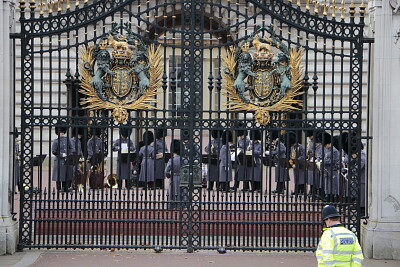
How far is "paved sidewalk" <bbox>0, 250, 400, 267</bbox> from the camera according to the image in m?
10.7

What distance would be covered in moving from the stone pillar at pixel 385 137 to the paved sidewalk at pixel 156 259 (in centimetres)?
33

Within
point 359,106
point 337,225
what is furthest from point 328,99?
point 337,225

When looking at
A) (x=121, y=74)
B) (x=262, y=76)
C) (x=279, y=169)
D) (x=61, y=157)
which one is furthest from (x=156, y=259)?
(x=61, y=157)

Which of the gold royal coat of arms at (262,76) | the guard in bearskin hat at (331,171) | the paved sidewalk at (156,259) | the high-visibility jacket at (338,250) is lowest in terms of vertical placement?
the paved sidewalk at (156,259)

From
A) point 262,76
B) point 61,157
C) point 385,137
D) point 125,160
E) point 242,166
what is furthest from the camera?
point 61,157

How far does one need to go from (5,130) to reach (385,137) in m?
5.20

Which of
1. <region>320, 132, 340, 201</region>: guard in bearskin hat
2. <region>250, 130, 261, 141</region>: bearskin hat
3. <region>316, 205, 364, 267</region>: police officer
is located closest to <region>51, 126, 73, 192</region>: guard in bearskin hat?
<region>250, 130, 261, 141</region>: bearskin hat

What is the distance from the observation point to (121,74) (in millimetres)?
11422

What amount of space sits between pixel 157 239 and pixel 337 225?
15.1ft

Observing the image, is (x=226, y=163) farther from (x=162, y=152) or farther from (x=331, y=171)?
(x=162, y=152)

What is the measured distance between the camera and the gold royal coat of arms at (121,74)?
11.3 metres

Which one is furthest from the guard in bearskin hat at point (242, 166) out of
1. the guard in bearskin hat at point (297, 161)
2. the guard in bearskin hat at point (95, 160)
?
the guard in bearskin hat at point (95, 160)

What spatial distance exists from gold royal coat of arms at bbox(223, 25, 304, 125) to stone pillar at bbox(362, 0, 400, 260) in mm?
1098

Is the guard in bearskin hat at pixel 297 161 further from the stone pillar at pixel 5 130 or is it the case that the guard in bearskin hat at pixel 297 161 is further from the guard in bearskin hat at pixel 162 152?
the stone pillar at pixel 5 130
